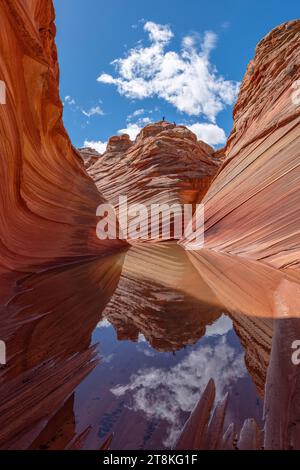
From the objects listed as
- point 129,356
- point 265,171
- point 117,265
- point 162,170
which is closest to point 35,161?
point 117,265

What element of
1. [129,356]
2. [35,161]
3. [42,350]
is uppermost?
[35,161]

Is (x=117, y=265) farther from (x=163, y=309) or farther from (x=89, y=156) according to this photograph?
(x=89, y=156)

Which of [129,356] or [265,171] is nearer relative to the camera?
[129,356]

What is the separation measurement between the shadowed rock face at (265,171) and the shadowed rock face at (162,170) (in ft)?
12.8

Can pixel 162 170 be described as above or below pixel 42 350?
above

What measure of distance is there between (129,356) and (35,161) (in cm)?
459

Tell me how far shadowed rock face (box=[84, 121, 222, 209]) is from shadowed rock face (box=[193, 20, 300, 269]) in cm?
390

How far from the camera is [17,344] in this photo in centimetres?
187

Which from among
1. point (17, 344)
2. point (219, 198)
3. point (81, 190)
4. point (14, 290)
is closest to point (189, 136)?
point (219, 198)

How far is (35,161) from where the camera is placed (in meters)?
5.44

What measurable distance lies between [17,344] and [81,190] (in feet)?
19.6
